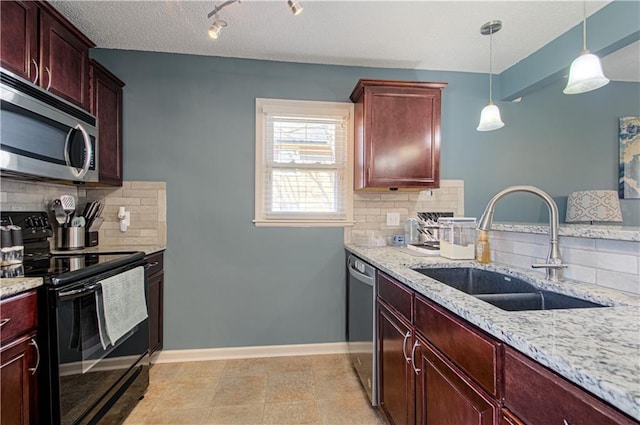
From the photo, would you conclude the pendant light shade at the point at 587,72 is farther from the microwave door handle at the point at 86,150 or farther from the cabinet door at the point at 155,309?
the cabinet door at the point at 155,309

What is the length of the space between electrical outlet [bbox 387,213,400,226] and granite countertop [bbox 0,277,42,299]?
2362 millimetres

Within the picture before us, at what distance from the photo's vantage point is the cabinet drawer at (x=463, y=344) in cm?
82

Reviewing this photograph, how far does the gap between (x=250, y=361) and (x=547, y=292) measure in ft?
7.11

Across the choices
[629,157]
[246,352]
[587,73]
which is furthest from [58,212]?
[629,157]

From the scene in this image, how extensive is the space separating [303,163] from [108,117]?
1.55 meters

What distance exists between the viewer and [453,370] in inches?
39.6

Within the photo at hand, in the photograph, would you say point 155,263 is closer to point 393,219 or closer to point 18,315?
point 18,315

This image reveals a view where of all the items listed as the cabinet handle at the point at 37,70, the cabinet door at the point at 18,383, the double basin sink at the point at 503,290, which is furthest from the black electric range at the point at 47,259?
the double basin sink at the point at 503,290

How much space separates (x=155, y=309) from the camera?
7.70 feet

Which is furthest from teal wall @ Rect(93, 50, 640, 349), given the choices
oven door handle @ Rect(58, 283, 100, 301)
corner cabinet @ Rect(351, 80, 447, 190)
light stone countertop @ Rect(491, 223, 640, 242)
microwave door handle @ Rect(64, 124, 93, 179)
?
light stone countertop @ Rect(491, 223, 640, 242)

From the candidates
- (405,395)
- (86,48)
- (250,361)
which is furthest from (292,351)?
(86,48)

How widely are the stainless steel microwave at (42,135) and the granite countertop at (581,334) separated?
203 cm

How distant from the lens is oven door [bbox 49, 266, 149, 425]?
1282 mm

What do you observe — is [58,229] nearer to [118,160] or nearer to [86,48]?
[118,160]
